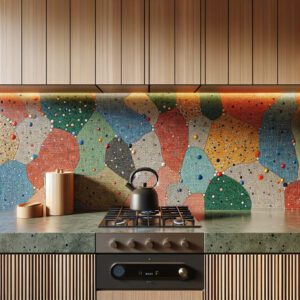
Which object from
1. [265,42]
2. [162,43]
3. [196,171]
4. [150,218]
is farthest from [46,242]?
[265,42]

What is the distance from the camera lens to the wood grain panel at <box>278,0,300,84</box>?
6.47 ft

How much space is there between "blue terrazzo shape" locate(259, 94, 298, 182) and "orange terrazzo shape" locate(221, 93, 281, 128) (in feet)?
0.12

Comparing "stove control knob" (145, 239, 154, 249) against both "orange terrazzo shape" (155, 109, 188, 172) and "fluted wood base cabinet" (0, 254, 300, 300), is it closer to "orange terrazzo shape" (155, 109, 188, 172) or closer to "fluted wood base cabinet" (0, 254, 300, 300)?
"fluted wood base cabinet" (0, 254, 300, 300)

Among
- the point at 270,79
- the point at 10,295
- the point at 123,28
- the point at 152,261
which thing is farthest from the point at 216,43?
the point at 10,295

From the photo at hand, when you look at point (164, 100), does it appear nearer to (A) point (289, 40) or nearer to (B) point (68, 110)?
(B) point (68, 110)

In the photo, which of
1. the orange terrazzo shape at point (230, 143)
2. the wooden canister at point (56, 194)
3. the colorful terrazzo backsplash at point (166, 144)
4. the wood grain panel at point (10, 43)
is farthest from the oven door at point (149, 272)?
the wood grain panel at point (10, 43)

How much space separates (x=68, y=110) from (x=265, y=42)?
48.7 inches

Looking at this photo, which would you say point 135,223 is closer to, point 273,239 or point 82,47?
point 273,239

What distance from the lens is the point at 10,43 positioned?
6.50ft

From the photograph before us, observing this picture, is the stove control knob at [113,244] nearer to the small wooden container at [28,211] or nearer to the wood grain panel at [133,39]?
Answer: the small wooden container at [28,211]

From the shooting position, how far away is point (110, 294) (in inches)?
68.2

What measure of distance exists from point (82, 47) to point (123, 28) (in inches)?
9.4

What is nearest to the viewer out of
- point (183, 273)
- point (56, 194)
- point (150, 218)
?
point (183, 273)

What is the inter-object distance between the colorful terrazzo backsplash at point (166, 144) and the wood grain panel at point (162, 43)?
40 cm
